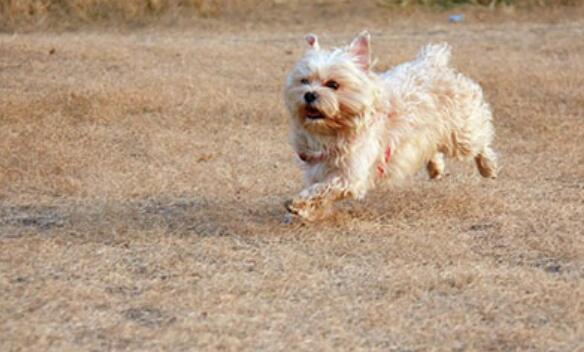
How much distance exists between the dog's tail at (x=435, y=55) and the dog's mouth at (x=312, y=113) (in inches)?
44.9

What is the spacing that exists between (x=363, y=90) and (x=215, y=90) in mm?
4147

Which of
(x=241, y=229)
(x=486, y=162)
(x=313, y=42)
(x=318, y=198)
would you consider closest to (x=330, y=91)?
(x=313, y=42)

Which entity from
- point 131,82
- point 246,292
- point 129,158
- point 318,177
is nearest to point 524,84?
point 131,82

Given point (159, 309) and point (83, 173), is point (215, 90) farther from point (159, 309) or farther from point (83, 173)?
point (159, 309)

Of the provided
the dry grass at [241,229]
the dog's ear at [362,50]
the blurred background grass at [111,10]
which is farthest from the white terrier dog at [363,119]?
the blurred background grass at [111,10]

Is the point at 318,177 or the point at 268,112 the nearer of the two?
the point at 318,177

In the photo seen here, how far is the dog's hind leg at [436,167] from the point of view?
22.9 feet

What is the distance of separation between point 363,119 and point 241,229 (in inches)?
31.1

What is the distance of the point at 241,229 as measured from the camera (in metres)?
5.98

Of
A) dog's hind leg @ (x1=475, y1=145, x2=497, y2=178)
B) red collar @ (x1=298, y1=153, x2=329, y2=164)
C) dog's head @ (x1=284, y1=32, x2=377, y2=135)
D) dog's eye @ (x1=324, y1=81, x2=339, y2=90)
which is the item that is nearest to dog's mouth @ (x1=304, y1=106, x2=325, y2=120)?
dog's head @ (x1=284, y1=32, x2=377, y2=135)

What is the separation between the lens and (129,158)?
25.8ft

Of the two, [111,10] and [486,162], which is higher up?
[486,162]

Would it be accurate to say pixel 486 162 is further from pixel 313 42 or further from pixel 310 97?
pixel 310 97

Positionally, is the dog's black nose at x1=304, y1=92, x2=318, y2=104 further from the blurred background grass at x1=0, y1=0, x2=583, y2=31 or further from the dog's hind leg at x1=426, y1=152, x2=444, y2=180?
the blurred background grass at x1=0, y1=0, x2=583, y2=31
